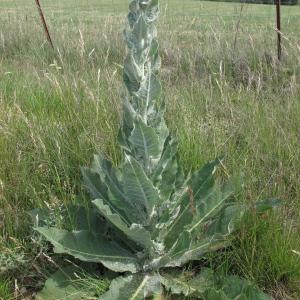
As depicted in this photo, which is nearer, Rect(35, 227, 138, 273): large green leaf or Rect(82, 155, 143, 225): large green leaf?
Rect(35, 227, 138, 273): large green leaf

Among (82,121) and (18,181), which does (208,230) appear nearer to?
(18,181)

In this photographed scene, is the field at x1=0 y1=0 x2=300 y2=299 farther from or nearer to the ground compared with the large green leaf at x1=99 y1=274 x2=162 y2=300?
farther from the ground

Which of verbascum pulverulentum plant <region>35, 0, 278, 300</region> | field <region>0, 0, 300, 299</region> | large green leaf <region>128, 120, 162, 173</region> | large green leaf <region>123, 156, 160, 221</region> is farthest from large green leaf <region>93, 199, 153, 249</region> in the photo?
field <region>0, 0, 300, 299</region>

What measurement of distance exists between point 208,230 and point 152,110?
661mm

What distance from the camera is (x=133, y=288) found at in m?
2.13

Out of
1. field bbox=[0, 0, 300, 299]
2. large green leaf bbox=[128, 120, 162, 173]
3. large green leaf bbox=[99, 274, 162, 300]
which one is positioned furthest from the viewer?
field bbox=[0, 0, 300, 299]

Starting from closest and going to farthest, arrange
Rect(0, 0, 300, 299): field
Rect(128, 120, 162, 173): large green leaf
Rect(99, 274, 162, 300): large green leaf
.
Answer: Rect(128, 120, 162, 173): large green leaf
Rect(99, 274, 162, 300): large green leaf
Rect(0, 0, 300, 299): field

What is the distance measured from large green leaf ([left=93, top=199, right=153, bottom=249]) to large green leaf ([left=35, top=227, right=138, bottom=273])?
0.15 meters

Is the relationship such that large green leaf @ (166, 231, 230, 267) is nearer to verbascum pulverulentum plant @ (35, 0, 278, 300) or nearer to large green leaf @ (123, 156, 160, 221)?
verbascum pulverulentum plant @ (35, 0, 278, 300)

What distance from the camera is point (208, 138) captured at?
318 centimetres

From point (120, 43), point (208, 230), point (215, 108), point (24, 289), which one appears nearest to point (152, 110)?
point (208, 230)

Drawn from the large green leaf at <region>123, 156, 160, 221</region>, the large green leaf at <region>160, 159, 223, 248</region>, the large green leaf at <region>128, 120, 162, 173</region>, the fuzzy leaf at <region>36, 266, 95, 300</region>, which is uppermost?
the large green leaf at <region>128, 120, 162, 173</region>

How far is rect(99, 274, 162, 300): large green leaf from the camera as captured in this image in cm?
209

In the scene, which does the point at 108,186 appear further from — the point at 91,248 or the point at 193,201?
the point at 193,201
